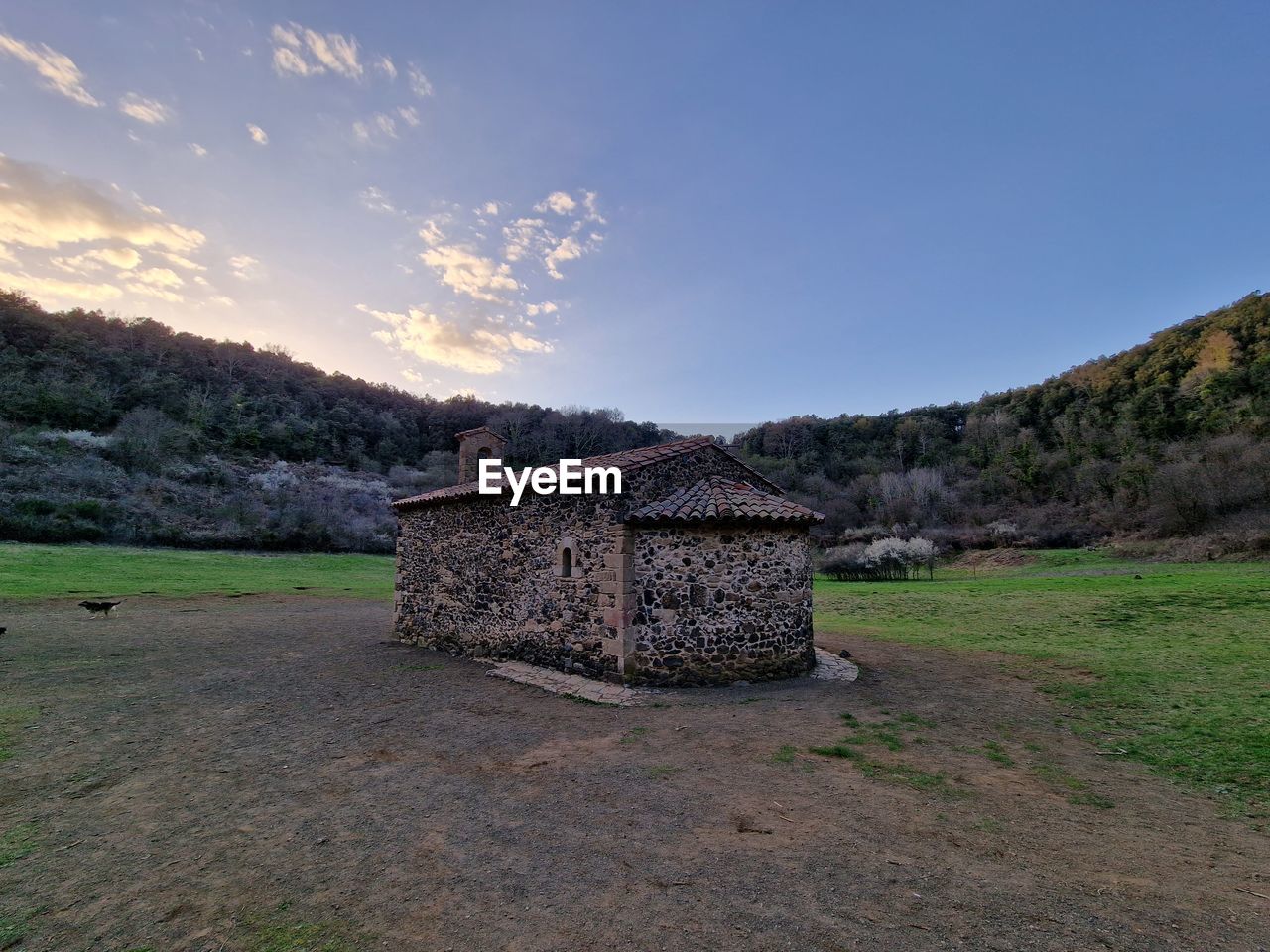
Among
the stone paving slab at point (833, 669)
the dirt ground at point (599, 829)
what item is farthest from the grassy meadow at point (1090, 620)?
the stone paving slab at point (833, 669)

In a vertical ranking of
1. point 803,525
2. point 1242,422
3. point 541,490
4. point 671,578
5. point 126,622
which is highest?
point 1242,422

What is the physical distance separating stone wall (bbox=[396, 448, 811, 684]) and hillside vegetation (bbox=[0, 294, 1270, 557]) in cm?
2845

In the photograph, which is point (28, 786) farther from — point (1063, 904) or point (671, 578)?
point (1063, 904)

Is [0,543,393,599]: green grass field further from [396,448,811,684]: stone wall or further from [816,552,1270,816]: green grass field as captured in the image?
[816,552,1270,816]: green grass field

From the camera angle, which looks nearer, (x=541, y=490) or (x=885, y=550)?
(x=541, y=490)

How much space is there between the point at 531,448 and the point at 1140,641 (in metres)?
55.6

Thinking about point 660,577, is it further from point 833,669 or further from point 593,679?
point 833,669

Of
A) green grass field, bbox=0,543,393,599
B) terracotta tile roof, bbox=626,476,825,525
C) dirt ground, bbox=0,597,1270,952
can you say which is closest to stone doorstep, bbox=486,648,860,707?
dirt ground, bbox=0,597,1270,952

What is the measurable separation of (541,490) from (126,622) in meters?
14.6

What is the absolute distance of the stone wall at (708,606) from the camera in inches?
392

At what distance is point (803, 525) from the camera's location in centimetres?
1070

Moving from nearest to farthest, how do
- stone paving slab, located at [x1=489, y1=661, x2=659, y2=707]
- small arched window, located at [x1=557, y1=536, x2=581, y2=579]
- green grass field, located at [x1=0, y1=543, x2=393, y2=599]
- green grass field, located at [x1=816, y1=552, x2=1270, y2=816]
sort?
green grass field, located at [x1=816, y1=552, x2=1270, y2=816], stone paving slab, located at [x1=489, y1=661, x2=659, y2=707], small arched window, located at [x1=557, y1=536, x2=581, y2=579], green grass field, located at [x1=0, y1=543, x2=393, y2=599]

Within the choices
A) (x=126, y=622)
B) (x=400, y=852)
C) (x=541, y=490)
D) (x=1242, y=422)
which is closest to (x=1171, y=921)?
(x=400, y=852)

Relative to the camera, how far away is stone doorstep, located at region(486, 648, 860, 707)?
9250 millimetres
